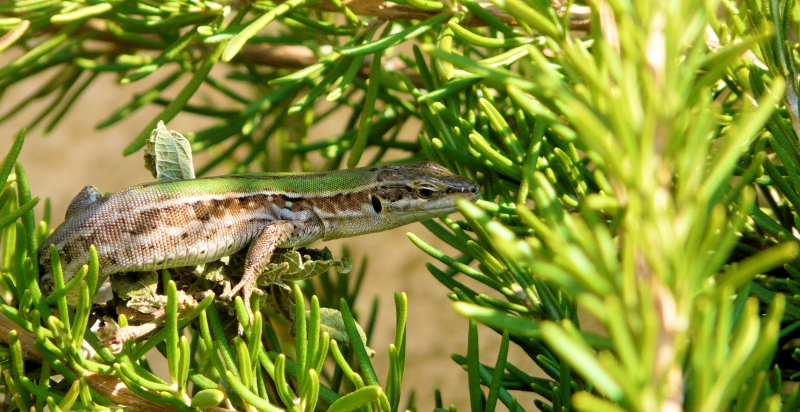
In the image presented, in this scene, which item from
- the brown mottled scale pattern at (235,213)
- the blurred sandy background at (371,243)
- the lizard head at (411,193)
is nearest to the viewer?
the brown mottled scale pattern at (235,213)

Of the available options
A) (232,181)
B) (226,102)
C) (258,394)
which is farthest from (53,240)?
(226,102)

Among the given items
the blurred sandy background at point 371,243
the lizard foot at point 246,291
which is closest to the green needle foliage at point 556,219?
the lizard foot at point 246,291

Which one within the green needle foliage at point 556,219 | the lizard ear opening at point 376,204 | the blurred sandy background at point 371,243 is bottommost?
the blurred sandy background at point 371,243

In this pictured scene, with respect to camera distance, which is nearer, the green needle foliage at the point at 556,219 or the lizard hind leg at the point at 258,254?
the green needle foliage at the point at 556,219

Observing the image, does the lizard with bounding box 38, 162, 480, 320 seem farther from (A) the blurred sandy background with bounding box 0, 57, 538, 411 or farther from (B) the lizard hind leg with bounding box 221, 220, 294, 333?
(A) the blurred sandy background with bounding box 0, 57, 538, 411

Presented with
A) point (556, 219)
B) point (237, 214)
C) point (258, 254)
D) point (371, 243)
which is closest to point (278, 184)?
point (237, 214)

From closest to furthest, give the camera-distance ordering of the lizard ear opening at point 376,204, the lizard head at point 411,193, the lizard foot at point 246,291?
1. the lizard foot at point 246,291
2. the lizard head at point 411,193
3. the lizard ear opening at point 376,204

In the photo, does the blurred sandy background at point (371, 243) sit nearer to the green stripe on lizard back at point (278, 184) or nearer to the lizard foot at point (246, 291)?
the green stripe on lizard back at point (278, 184)
